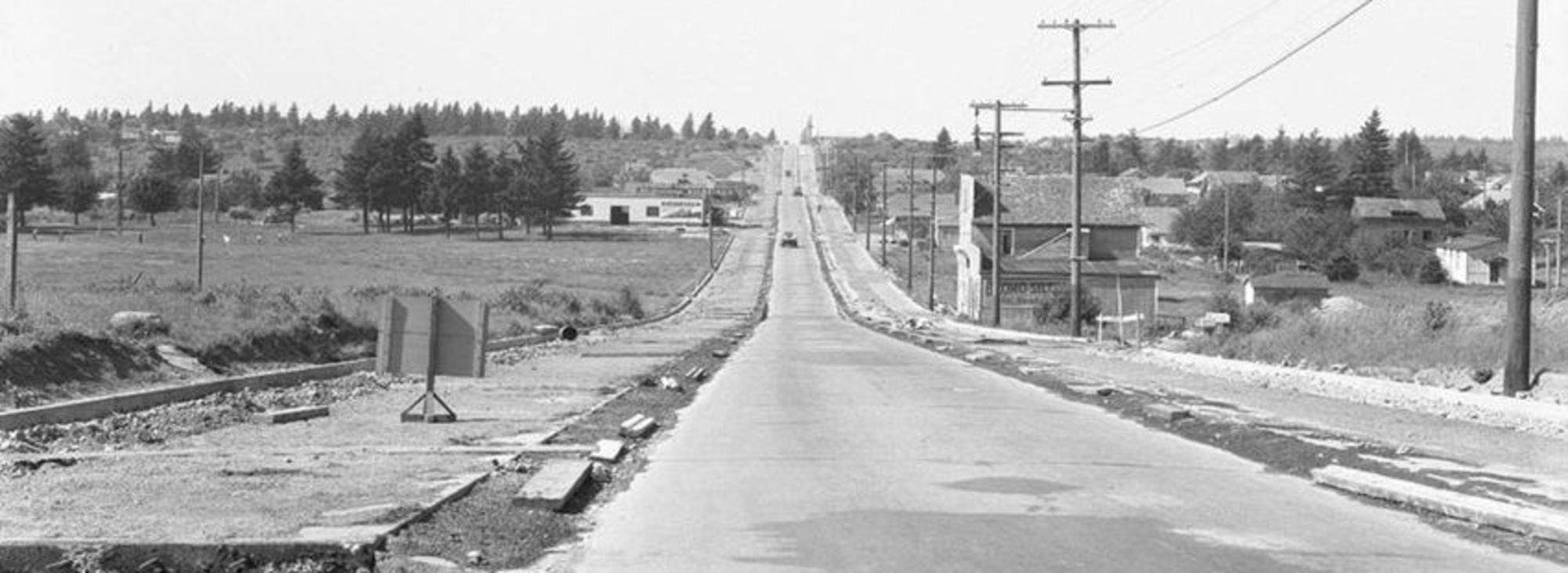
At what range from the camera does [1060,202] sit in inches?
3770

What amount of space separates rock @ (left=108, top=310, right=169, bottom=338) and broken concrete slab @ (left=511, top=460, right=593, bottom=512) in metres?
14.4

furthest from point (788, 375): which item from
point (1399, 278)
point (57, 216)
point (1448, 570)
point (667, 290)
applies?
point (57, 216)

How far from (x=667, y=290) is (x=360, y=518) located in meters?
93.9

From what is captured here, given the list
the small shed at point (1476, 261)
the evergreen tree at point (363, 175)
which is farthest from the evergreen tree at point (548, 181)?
the small shed at point (1476, 261)

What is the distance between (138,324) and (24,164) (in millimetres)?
57757

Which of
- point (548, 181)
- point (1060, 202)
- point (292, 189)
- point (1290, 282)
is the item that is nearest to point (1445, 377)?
point (1290, 282)

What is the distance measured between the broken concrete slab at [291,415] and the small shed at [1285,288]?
209 ft

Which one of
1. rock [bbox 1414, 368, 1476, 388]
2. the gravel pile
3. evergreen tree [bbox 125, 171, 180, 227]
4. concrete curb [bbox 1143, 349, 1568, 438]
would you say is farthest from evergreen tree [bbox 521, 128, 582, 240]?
rock [bbox 1414, 368, 1476, 388]

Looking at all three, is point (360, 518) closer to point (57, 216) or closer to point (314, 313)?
point (314, 313)

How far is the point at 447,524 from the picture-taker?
11.4 metres

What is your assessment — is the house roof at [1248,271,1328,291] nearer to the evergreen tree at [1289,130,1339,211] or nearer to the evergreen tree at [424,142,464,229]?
the evergreen tree at [1289,130,1339,211]

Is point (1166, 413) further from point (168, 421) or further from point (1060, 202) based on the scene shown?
point (1060, 202)

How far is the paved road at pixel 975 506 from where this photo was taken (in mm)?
10078

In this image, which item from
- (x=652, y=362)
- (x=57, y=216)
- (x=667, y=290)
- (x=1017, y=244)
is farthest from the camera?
(x=57, y=216)
